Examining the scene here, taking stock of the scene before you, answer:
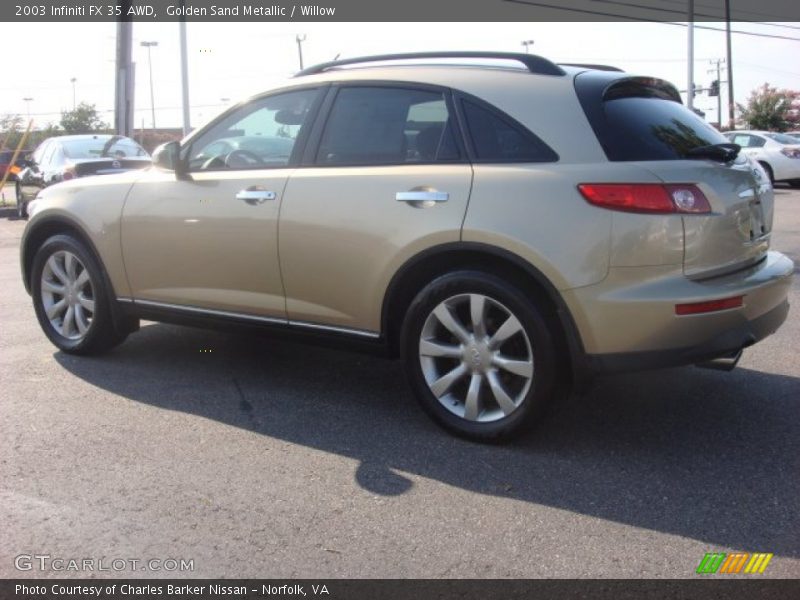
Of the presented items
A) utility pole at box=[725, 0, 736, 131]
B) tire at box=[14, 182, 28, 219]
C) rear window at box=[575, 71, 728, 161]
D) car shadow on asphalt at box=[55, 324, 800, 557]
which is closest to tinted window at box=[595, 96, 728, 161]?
rear window at box=[575, 71, 728, 161]

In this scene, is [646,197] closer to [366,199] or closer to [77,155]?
[366,199]

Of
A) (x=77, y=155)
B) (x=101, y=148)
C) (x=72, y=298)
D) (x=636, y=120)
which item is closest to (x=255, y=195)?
(x=72, y=298)

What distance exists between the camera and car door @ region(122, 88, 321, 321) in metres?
4.64

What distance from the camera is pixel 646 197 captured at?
3643 millimetres

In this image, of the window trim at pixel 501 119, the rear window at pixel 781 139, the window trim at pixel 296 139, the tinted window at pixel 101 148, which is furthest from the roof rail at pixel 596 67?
the rear window at pixel 781 139

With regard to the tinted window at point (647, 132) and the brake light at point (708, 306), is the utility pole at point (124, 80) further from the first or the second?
the brake light at point (708, 306)

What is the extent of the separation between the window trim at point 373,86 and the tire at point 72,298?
181cm

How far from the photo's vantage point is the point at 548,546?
3.12 meters

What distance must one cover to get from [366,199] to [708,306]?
1.70 meters

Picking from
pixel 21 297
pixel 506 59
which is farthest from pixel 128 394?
pixel 21 297

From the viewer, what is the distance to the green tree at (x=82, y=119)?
50.6 metres

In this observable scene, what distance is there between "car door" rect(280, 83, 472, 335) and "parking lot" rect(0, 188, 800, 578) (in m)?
0.67

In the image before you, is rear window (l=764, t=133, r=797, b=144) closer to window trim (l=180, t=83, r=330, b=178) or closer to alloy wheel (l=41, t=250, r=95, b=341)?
window trim (l=180, t=83, r=330, b=178)
